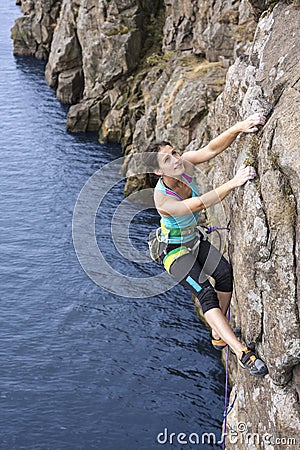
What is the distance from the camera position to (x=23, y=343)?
2522 centimetres

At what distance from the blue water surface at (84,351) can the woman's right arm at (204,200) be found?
12.1 m

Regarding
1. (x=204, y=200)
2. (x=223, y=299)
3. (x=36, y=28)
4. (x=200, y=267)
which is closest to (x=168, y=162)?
(x=204, y=200)

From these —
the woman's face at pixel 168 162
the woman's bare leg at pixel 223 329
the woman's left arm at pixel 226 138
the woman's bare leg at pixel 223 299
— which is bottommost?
the woman's bare leg at pixel 223 329

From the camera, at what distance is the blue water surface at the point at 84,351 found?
21109 millimetres

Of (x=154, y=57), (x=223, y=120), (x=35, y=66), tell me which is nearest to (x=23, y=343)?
(x=223, y=120)

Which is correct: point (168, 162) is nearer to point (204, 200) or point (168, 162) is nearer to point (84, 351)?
point (204, 200)

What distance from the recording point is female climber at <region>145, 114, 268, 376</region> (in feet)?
34.8

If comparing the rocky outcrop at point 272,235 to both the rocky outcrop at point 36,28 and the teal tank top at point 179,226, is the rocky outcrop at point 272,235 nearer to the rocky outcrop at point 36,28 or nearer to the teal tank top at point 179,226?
the teal tank top at point 179,226

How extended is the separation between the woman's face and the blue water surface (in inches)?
489

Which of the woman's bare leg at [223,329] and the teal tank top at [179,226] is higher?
the teal tank top at [179,226]

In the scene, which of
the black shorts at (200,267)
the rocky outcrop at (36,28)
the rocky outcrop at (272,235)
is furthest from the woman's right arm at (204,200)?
the rocky outcrop at (36,28)

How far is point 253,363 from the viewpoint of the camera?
10.2m

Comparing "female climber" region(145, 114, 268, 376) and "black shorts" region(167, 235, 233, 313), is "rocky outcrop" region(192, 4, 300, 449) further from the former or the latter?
"black shorts" region(167, 235, 233, 313)

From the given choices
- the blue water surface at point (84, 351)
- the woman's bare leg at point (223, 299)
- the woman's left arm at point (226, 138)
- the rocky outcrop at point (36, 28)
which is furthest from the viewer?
the rocky outcrop at point (36, 28)
